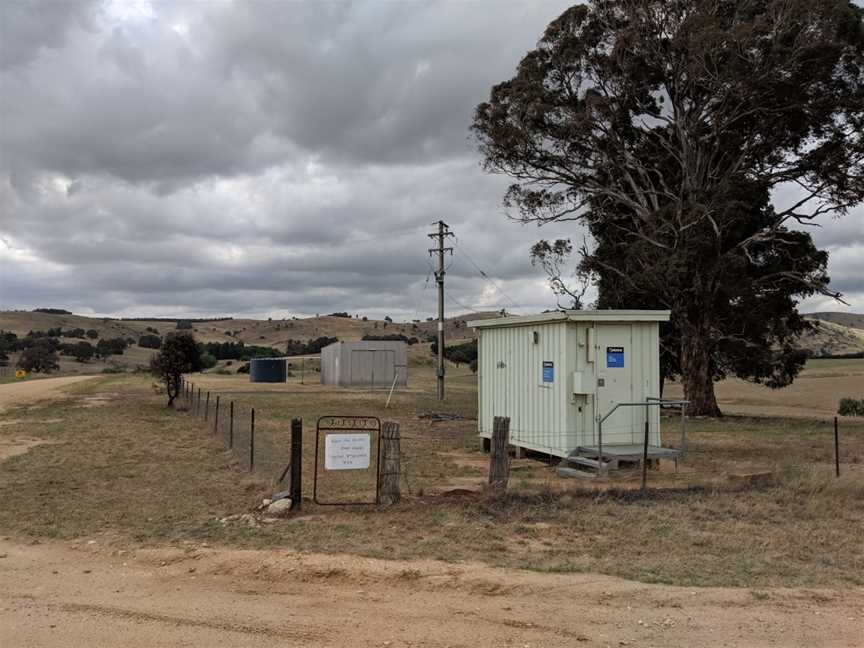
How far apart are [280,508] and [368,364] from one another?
137 ft

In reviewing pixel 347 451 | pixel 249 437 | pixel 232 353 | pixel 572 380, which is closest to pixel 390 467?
pixel 347 451

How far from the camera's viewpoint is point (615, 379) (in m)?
13.4

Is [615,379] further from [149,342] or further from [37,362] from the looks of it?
[149,342]

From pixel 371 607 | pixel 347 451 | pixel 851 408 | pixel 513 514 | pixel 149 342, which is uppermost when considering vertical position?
pixel 149 342

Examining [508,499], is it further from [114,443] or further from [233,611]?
[114,443]

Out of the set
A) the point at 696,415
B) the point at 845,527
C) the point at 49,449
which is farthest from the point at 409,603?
the point at 696,415

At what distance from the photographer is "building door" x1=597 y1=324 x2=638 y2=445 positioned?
1330 cm

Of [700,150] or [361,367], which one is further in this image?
[361,367]

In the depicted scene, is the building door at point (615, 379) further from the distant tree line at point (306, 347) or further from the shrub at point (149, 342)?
the shrub at point (149, 342)

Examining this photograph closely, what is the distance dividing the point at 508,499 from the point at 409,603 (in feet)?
12.2

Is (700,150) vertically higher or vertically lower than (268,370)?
higher

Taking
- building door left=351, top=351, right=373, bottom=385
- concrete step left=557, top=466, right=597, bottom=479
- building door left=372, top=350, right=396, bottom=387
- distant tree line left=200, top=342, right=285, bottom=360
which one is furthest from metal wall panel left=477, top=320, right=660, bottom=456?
distant tree line left=200, top=342, right=285, bottom=360

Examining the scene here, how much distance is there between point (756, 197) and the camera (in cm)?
2741

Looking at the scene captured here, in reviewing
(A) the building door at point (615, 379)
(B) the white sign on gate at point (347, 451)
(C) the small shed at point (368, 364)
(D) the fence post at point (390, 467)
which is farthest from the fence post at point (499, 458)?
(C) the small shed at point (368, 364)
